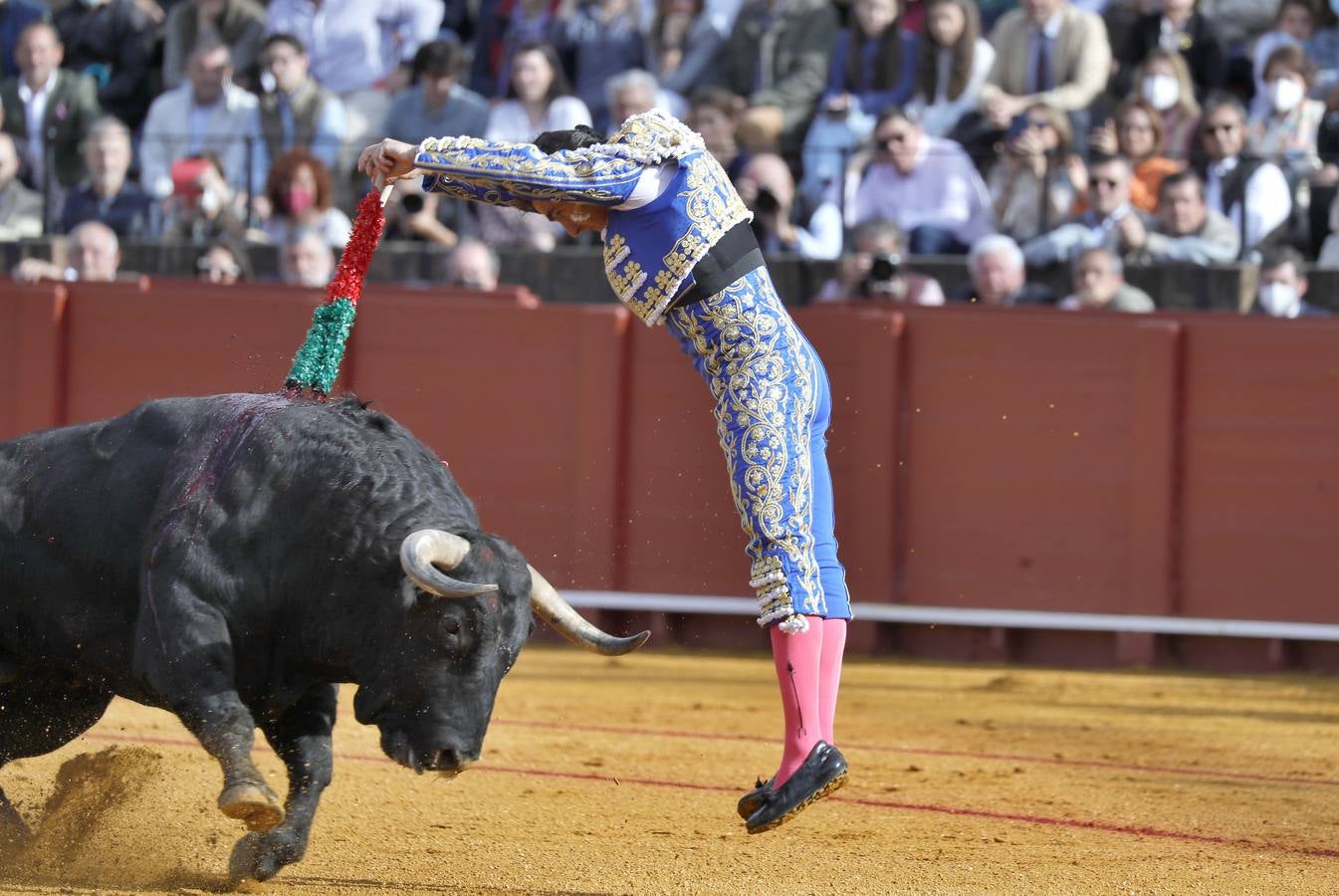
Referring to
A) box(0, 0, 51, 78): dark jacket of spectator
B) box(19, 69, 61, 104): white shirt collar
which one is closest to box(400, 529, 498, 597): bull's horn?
box(19, 69, 61, 104): white shirt collar

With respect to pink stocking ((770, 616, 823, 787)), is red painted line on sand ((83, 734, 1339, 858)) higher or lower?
lower

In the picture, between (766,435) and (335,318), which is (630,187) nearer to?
(766,435)

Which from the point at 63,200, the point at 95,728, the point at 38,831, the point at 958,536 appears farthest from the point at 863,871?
the point at 63,200

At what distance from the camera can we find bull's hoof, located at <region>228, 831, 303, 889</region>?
3.75 m

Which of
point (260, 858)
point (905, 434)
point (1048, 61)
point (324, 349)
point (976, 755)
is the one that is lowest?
point (976, 755)

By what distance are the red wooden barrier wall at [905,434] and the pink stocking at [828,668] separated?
3420 millimetres

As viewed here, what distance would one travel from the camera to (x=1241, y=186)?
8.09m

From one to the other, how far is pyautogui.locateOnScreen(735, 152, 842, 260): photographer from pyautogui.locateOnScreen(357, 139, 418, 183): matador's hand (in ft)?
14.9

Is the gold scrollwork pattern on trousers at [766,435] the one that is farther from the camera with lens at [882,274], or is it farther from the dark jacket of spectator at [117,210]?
the dark jacket of spectator at [117,210]

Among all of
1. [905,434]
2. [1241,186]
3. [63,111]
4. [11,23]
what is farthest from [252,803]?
[11,23]

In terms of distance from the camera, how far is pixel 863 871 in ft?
12.9

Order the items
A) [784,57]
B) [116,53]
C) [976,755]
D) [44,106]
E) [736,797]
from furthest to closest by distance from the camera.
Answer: [116,53]
[44,106]
[784,57]
[976,755]
[736,797]

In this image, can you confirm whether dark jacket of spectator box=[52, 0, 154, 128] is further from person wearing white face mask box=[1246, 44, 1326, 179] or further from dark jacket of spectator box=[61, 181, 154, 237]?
person wearing white face mask box=[1246, 44, 1326, 179]

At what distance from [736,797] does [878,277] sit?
11.0 feet
